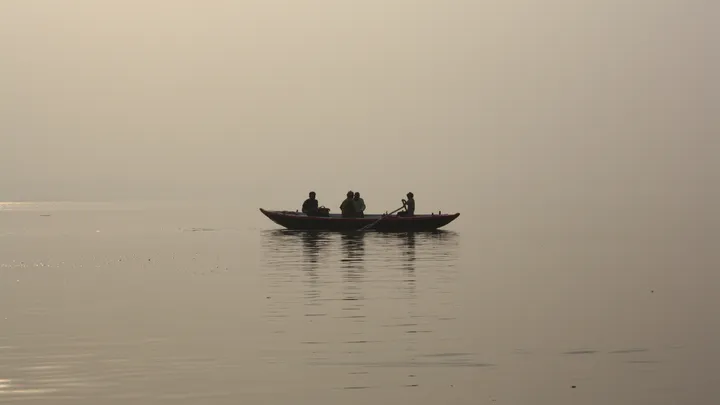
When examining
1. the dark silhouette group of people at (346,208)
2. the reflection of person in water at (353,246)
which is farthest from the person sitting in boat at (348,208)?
the reflection of person in water at (353,246)

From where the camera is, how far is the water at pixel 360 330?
1485 centimetres

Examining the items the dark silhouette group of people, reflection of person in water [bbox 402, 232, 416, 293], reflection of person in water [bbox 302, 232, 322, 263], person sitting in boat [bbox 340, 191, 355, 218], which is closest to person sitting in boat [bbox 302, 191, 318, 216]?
the dark silhouette group of people

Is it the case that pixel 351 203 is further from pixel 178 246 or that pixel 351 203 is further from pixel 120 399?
pixel 120 399

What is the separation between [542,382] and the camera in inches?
603

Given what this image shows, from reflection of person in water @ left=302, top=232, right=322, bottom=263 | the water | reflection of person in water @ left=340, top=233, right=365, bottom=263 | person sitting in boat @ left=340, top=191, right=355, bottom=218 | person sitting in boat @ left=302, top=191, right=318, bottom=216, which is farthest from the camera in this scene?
person sitting in boat @ left=302, top=191, right=318, bottom=216

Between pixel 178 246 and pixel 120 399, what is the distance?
3844 centimetres

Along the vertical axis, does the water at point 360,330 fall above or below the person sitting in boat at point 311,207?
below

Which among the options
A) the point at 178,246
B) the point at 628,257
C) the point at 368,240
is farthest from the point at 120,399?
the point at 178,246

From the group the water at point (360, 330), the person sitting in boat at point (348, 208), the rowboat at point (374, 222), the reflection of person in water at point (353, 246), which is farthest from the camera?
the person sitting in boat at point (348, 208)

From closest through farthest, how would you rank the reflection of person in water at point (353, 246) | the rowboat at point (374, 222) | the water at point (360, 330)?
the water at point (360, 330) < the reflection of person in water at point (353, 246) < the rowboat at point (374, 222)

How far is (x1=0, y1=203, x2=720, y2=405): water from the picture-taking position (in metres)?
14.9

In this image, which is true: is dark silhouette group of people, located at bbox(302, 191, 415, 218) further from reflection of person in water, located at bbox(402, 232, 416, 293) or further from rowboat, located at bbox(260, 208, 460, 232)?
reflection of person in water, located at bbox(402, 232, 416, 293)

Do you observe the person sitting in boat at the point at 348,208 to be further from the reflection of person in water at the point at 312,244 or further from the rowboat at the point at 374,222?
the reflection of person in water at the point at 312,244

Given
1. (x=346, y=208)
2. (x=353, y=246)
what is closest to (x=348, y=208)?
Result: (x=346, y=208)
